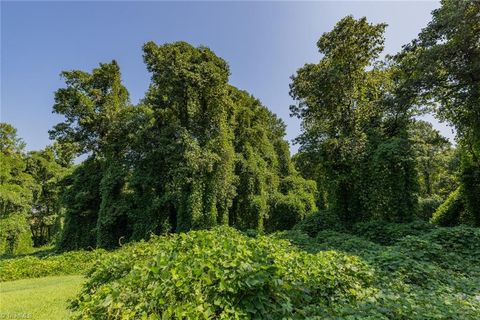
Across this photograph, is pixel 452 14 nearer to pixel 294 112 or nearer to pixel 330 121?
pixel 330 121

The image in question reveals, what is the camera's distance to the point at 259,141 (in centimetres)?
2141

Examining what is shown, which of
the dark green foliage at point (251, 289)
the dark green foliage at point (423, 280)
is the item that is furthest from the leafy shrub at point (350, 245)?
the dark green foliage at point (251, 289)

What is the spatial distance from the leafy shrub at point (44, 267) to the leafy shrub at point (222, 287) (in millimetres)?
8489

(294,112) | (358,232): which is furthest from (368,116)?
(358,232)

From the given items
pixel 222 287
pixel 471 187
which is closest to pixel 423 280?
pixel 222 287

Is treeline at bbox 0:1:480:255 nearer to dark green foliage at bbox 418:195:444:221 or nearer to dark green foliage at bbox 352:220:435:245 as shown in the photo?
dark green foliage at bbox 418:195:444:221

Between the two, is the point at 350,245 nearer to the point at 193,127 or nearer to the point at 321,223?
the point at 321,223

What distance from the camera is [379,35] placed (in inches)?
471

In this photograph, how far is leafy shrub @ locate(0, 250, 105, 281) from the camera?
1029cm

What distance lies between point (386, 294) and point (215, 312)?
2.04m

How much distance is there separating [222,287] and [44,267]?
1132cm

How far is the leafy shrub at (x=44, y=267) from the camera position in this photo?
33.8ft

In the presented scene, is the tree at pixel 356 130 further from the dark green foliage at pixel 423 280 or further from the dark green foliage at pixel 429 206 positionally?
the dark green foliage at pixel 429 206

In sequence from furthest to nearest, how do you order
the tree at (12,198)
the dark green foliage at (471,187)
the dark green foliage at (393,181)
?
1. the tree at (12,198)
2. the dark green foliage at (471,187)
3. the dark green foliage at (393,181)
